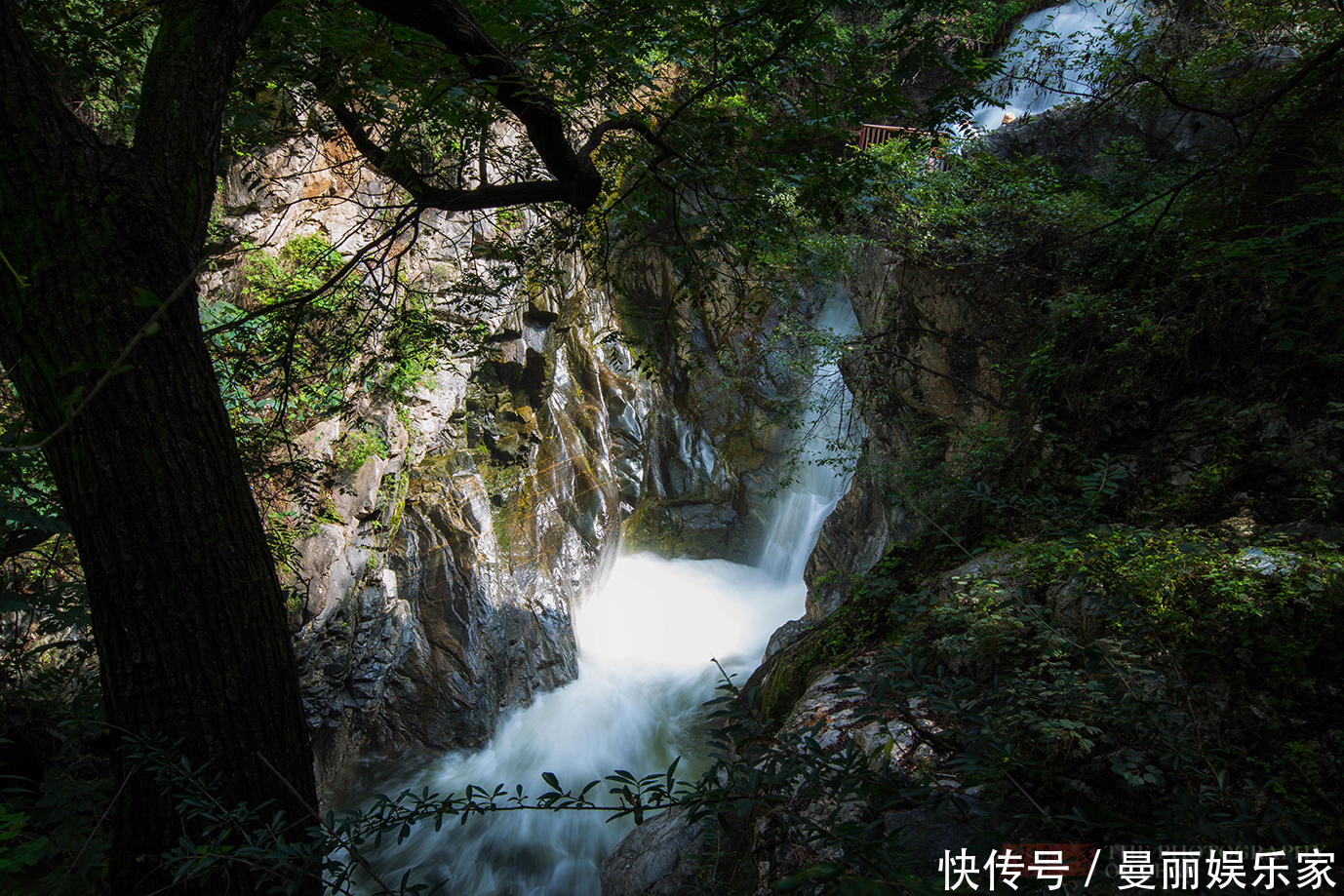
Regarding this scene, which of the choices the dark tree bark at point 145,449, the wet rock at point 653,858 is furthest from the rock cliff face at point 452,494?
the wet rock at point 653,858

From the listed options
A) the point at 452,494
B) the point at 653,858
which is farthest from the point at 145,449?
the point at 452,494

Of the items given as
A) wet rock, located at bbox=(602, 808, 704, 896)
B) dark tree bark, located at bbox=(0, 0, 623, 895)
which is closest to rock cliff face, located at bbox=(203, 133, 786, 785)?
dark tree bark, located at bbox=(0, 0, 623, 895)

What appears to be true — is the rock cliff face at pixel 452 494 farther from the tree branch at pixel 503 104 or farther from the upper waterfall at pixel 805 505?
the upper waterfall at pixel 805 505

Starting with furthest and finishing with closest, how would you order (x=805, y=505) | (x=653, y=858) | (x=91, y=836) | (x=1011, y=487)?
1. (x=805, y=505)
2. (x=653, y=858)
3. (x=1011, y=487)
4. (x=91, y=836)

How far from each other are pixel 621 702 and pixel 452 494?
342 cm

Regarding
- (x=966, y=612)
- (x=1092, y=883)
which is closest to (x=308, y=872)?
(x=1092, y=883)

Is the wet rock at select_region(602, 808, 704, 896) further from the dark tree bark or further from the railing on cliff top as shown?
the railing on cliff top

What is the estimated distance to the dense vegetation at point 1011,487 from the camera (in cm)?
137

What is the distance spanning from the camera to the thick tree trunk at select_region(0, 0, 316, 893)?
1.43 metres

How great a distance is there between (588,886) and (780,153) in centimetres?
553

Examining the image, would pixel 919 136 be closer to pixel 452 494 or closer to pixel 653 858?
pixel 653 858

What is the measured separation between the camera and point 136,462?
1.47 meters

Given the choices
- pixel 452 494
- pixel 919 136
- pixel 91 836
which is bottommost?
pixel 91 836

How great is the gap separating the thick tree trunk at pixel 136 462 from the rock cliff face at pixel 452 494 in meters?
1.90
